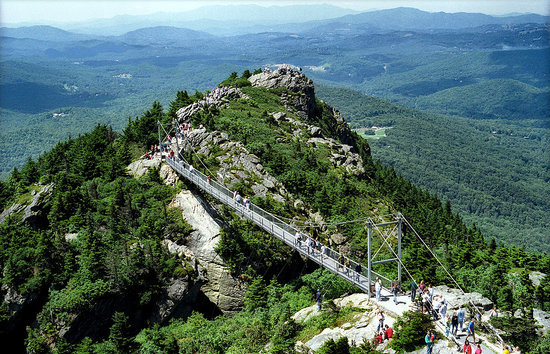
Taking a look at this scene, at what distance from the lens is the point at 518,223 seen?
163 m

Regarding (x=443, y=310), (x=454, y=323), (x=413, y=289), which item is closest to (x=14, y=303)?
(x=413, y=289)

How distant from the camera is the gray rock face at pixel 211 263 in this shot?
39.2 meters

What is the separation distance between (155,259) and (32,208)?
1346cm

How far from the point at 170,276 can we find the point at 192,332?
484 cm

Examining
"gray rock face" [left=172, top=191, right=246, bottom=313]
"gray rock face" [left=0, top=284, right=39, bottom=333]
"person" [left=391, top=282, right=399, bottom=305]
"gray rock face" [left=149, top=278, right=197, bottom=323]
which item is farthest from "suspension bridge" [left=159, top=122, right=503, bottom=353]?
"gray rock face" [left=0, top=284, right=39, bottom=333]

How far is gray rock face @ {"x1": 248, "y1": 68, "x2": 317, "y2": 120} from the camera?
80.9 metres

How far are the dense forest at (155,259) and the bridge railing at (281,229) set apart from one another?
54.0 inches

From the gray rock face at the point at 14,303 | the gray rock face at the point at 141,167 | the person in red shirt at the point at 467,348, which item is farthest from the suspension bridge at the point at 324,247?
the gray rock face at the point at 14,303

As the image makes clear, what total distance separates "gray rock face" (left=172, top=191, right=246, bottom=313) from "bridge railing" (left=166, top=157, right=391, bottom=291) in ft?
7.43

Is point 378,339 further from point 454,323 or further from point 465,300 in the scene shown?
point 465,300

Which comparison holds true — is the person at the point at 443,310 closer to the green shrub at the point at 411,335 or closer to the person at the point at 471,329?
the green shrub at the point at 411,335

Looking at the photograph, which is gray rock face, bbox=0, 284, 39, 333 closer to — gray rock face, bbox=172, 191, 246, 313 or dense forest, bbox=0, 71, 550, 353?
dense forest, bbox=0, 71, 550, 353

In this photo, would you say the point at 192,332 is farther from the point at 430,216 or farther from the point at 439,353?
the point at 430,216

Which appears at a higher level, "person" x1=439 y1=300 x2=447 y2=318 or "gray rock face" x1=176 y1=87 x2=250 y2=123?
"gray rock face" x1=176 y1=87 x2=250 y2=123
